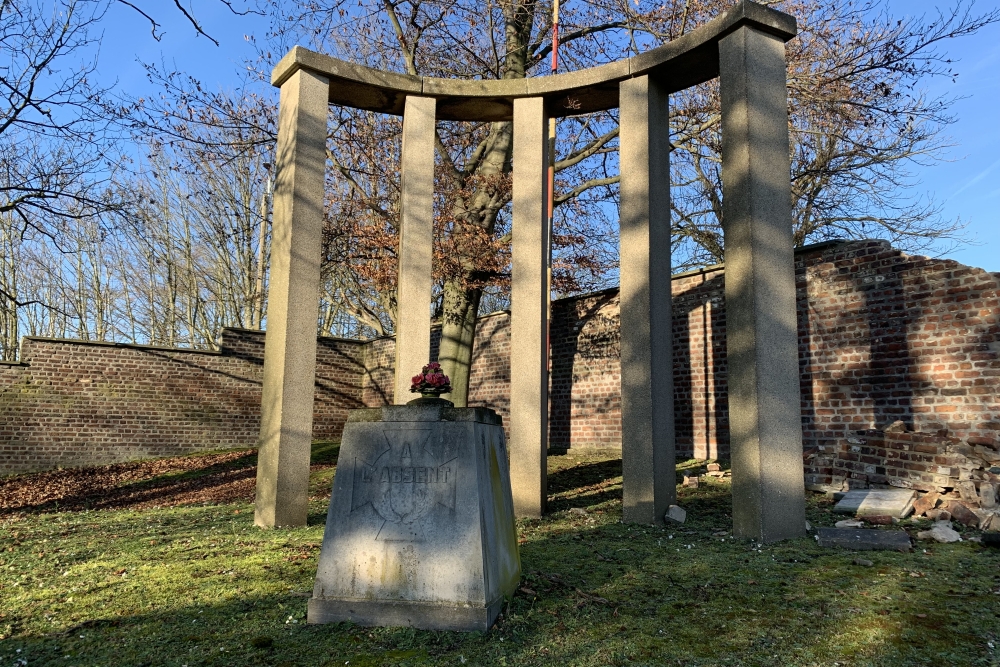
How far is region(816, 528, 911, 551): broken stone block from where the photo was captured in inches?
193

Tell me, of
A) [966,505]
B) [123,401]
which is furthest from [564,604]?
[123,401]

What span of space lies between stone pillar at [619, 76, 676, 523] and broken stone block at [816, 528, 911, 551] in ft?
5.27

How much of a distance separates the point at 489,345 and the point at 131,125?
26.3ft

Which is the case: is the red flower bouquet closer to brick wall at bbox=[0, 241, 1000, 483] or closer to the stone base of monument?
the stone base of monument

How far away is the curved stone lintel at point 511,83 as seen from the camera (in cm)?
668

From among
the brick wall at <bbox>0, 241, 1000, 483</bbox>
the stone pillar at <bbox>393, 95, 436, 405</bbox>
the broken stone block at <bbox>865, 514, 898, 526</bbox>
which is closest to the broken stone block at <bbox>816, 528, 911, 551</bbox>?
the broken stone block at <bbox>865, 514, 898, 526</bbox>

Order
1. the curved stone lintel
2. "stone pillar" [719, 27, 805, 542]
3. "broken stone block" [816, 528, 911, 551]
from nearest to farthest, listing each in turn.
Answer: "broken stone block" [816, 528, 911, 551] → "stone pillar" [719, 27, 805, 542] → the curved stone lintel

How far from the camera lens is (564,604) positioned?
3852 mm

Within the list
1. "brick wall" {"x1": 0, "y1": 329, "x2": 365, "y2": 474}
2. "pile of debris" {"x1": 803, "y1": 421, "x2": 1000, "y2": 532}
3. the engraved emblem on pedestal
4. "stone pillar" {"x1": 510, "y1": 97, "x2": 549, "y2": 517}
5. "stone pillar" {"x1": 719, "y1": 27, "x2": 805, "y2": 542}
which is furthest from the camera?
"brick wall" {"x1": 0, "y1": 329, "x2": 365, "y2": 474}

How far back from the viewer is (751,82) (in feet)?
19.6

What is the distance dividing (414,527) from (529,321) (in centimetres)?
382

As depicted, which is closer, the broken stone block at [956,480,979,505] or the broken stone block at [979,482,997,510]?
the broken stone block at [979,482,997,510]

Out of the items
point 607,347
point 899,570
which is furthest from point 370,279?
point 899,570

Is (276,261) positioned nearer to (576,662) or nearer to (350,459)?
(350,459)
